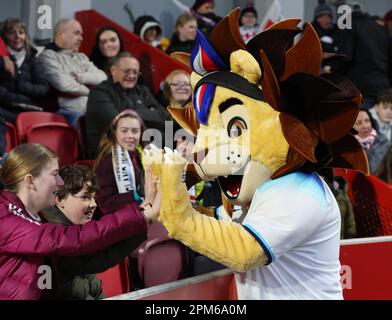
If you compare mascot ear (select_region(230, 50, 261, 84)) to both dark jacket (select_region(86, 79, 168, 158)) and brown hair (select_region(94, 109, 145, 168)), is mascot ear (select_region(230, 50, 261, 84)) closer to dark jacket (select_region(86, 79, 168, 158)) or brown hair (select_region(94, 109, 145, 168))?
brown hair (select_region(94, 109, 145, 168))

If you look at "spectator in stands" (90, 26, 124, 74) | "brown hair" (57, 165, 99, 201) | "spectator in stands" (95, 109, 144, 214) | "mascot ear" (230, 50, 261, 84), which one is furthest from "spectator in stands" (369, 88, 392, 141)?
"mascot ear" (230, 50, 261, 84)

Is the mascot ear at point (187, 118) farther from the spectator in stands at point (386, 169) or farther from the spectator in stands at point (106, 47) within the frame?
the spectator in stands at point (106, 47)

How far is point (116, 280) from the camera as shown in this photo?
11.2 ft

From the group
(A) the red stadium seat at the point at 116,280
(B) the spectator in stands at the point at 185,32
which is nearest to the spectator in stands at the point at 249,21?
(B) the spectator in stands at the point at 185,32

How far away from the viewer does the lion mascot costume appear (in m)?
2.32

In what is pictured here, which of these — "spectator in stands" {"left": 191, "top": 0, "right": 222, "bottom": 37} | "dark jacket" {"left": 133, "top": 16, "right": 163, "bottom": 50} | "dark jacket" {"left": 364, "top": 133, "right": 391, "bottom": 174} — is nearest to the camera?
"dark jacket" {"left": 364, "top": 133, "right": 391, "bottom": 174}

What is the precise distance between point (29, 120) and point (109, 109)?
21.0 inches

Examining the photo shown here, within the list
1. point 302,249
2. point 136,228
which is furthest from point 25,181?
point 302,249

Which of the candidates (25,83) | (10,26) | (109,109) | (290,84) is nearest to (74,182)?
(290,84)

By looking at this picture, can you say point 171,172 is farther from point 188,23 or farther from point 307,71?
point 188,23

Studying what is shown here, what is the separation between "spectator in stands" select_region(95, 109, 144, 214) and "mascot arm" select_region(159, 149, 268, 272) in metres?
1.83

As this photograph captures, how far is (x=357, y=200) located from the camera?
4.84 meters

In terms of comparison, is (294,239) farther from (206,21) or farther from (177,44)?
(206,21)

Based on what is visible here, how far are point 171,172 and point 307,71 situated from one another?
1.89ft
